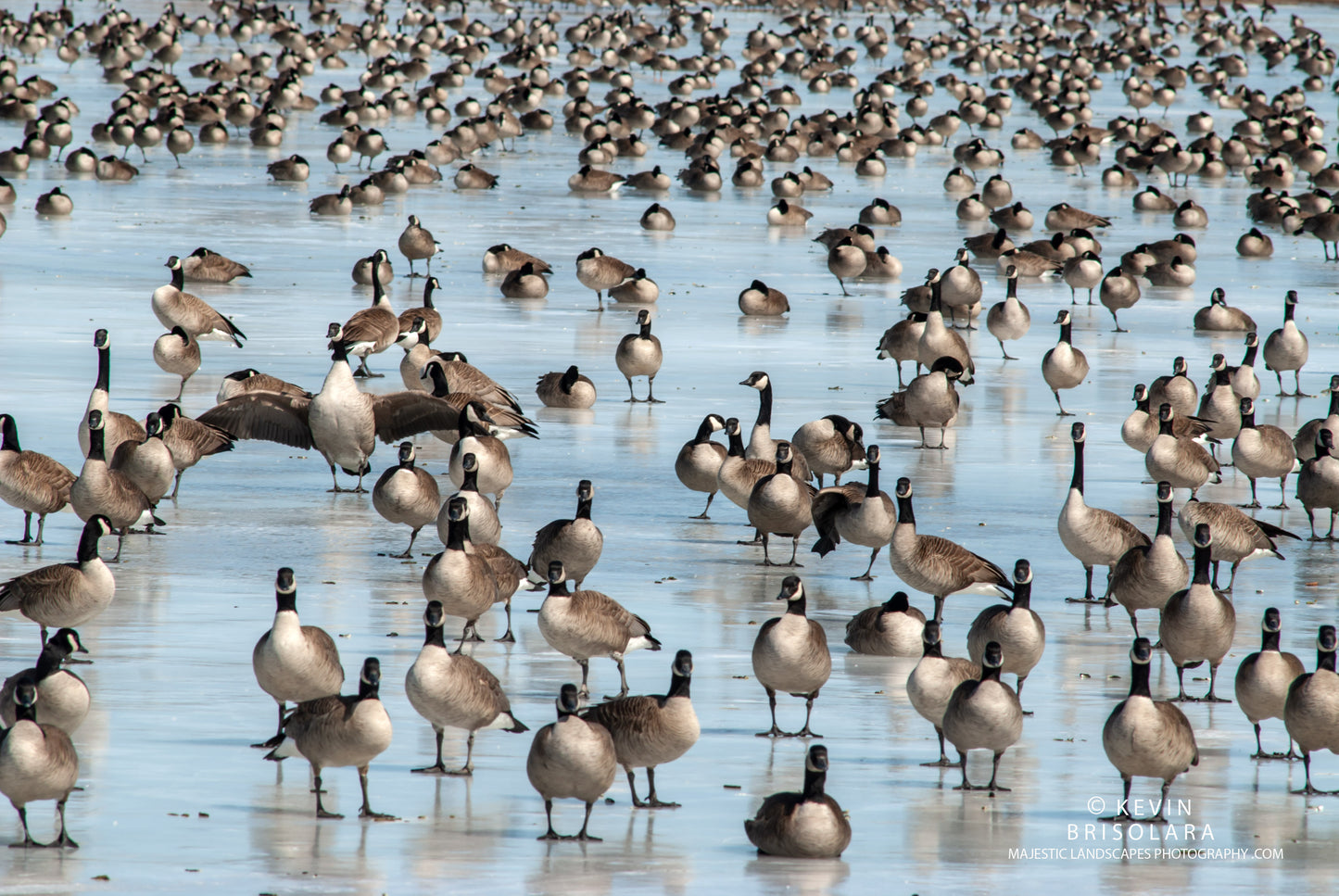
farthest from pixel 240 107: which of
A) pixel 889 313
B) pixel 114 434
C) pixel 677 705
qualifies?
pixel 677 705

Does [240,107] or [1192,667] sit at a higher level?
[240,107]

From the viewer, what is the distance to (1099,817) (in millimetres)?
8219

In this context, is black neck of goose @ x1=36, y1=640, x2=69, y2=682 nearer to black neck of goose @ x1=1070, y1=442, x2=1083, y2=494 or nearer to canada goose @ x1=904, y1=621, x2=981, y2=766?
canada goose @ x1=904, y1=621, x2=981, y2=766

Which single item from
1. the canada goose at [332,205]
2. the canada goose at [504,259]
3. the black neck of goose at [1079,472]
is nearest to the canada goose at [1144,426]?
the black neck of goose at [1079,472]

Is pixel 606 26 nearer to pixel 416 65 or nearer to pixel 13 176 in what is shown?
pixel 416 65

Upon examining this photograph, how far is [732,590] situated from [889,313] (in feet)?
40.9

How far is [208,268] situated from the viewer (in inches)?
920

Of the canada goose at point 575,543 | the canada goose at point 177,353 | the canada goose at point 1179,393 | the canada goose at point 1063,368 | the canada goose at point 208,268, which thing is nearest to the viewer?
the canada goose at point 575,543

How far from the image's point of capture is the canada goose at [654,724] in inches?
318

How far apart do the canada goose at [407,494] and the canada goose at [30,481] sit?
218 cm

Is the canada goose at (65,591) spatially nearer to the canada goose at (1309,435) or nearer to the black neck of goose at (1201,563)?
the black neck of goose at (1201,563)

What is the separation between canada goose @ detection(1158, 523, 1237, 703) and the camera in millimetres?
9789

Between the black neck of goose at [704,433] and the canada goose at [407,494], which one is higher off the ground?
the black neck of goose at [704,433]

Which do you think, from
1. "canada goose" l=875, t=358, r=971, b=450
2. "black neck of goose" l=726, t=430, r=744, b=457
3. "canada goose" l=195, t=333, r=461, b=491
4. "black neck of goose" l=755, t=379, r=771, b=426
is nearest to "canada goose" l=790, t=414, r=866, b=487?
"black neck of goose" l=755, t=379, r=771, b=426
